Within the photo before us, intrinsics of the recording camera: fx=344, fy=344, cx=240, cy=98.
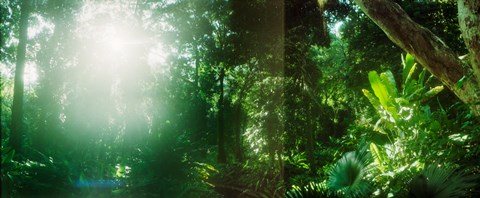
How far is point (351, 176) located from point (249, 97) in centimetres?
817

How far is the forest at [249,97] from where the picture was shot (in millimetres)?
5488

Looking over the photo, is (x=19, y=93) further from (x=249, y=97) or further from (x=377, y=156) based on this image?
(x=377, y=156)

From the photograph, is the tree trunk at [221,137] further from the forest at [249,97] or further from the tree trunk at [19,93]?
the tree trunk at [19,93]

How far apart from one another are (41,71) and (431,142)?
72.7 feet

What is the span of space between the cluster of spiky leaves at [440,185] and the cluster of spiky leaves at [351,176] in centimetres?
80

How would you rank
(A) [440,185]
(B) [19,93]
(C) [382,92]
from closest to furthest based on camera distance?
(A) [440,185], (C) [382,92], (B) [19,93]

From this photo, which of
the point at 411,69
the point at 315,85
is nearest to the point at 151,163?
the point at 411,69

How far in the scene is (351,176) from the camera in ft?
16.8

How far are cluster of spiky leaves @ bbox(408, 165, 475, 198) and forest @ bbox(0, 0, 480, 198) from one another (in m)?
0.02

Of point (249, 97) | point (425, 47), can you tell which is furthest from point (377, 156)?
point (249, 97)

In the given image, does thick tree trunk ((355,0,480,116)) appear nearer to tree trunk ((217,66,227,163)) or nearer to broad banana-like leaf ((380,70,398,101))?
broad banana-like leaf ((380,70,398,101))

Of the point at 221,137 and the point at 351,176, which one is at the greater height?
the point at 221,137

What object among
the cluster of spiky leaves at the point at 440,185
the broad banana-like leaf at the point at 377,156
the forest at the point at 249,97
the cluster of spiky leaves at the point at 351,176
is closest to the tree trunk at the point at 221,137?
the forest at the point at 249,97

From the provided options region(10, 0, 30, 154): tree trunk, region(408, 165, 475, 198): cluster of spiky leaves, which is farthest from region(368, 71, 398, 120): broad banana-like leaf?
region(10, 0, 30, 154): tree trunk
